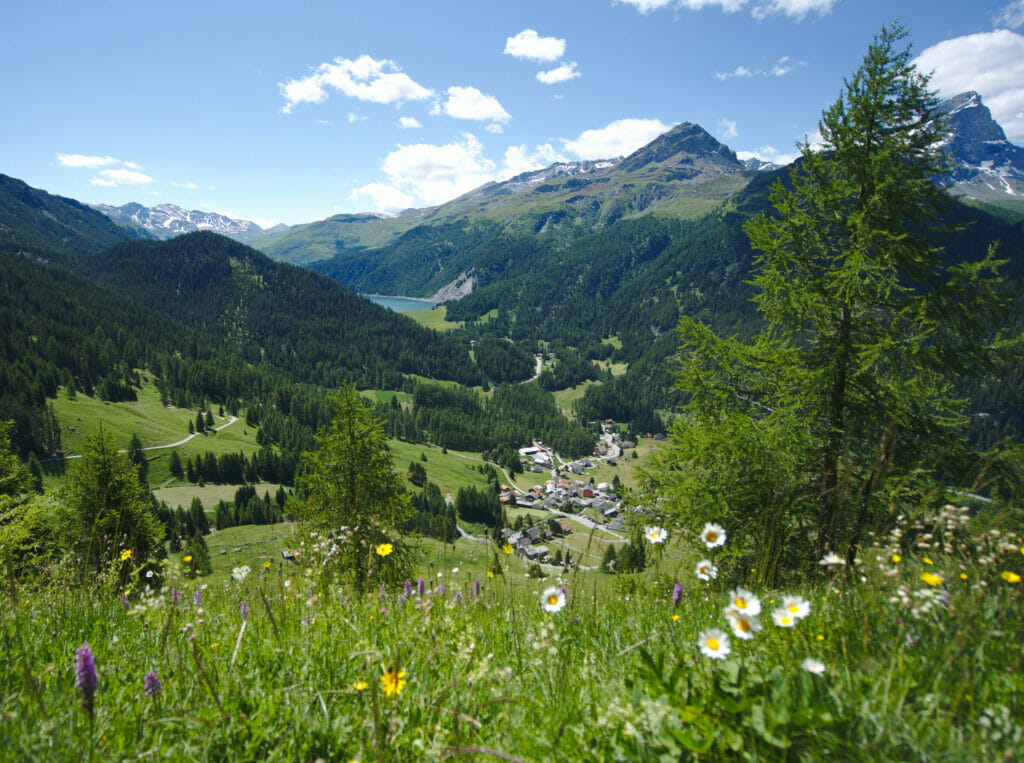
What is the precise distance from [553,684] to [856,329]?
10.9 m

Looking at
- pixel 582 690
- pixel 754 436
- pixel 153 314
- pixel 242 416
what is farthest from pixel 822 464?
pixel 153 314

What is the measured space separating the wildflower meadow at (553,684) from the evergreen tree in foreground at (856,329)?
6.57 m

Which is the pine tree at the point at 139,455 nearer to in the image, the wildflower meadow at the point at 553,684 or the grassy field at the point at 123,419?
the grassy field at the point at 123,419

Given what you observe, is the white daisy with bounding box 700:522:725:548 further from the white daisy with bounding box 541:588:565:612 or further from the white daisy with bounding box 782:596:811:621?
the white daisy with bounding box 541:588:565:612

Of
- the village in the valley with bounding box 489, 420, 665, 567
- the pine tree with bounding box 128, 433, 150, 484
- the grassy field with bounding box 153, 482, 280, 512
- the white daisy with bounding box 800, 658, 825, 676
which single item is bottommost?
the village in the valley with bounding box 489, 420, 665, 567

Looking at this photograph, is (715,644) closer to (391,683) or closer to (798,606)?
(798,606)

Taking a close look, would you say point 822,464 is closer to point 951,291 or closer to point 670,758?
point 951,291

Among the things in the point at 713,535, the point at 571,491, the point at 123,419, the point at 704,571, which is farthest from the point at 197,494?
the point at 704,571

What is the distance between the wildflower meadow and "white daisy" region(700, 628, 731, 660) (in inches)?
0.5

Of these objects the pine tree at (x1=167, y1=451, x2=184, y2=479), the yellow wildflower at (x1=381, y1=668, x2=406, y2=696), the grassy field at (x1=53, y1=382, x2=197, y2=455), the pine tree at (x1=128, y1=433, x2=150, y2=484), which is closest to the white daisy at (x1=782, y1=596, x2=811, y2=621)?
the yellow wildflower at (x1=381, y1=668, x2=406, y2=696)

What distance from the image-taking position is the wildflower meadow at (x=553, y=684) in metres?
1.69

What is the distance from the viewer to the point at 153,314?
192250mm

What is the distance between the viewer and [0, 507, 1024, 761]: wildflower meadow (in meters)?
1.69

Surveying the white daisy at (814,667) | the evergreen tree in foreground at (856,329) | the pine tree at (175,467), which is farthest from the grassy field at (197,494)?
the white daisy at (814,667)
